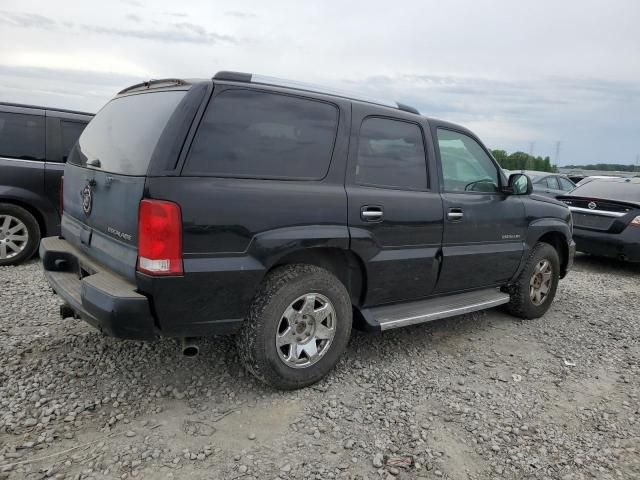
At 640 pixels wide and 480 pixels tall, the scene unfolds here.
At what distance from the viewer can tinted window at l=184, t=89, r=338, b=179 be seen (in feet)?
9.45

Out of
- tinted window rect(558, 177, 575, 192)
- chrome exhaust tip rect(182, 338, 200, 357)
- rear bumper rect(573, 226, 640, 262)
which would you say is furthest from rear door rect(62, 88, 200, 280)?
tinted window rect(558, 177, 575, 192)

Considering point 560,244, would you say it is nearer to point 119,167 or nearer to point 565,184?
point 119,167

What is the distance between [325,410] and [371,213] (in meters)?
1.31

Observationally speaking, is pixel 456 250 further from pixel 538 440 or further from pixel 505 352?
pixel 538 440

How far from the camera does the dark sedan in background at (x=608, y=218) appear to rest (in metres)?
7.48

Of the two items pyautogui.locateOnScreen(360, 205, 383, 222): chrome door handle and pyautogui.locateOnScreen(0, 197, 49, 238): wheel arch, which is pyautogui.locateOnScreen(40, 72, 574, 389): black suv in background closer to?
pyautogui.locateOnScreen(360, 205, 383, 222): chrome door handle

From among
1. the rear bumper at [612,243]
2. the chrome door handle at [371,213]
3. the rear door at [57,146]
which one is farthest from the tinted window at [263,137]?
the rear bumper at [612,243]

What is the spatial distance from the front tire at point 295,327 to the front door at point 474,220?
3.78 feet

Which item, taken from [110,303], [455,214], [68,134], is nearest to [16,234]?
[68,134]

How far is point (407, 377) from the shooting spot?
3.67m

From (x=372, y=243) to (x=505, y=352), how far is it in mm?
1702

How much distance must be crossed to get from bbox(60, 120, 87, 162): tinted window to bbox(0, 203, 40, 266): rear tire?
81 cm

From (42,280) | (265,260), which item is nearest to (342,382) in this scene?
(265,260)

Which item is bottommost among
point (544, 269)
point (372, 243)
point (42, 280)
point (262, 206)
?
point (42, 280)
